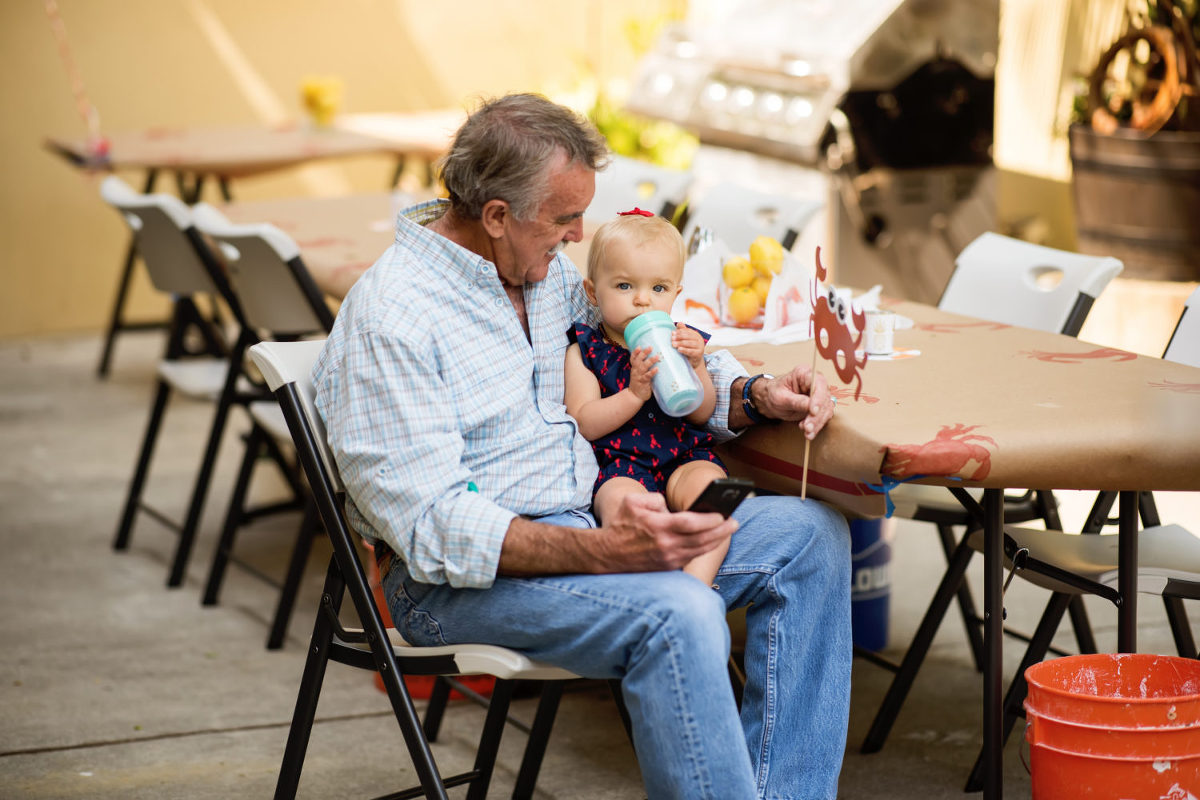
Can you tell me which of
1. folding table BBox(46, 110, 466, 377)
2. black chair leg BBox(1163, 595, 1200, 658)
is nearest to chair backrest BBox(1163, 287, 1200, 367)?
black chair leg BBox(1163, 595, 1200, 658)

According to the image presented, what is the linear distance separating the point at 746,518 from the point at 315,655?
28.6 inches

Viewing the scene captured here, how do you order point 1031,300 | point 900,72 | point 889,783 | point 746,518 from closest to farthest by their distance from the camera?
point 746,518, point 889,783, point 1031,300, point 900,72

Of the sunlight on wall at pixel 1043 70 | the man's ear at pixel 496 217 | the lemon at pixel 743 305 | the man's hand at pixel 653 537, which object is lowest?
the man's hand at pixel 653 537

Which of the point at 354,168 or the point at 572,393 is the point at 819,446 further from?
the point at 354,168

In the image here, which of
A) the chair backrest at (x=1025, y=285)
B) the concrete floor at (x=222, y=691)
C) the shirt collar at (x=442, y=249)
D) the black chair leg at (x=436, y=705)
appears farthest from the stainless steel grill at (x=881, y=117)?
the shirt collar at (x=442, y=249)

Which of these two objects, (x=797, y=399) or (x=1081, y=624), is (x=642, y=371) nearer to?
(x=797, y=399)

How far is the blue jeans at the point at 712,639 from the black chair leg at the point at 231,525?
1.71m

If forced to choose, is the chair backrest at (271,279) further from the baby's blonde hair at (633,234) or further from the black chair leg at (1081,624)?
the black chair leg at (1081,624)

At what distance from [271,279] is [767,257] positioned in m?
1.23

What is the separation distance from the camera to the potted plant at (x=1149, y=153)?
17.7 feet

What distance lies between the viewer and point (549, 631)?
A: 1.94 metres

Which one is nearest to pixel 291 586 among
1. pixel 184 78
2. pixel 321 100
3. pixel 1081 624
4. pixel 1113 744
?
pixel 1081 624

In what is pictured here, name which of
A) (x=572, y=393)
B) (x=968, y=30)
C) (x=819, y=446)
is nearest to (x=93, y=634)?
(x=572, y=393)

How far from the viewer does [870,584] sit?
126 inches
